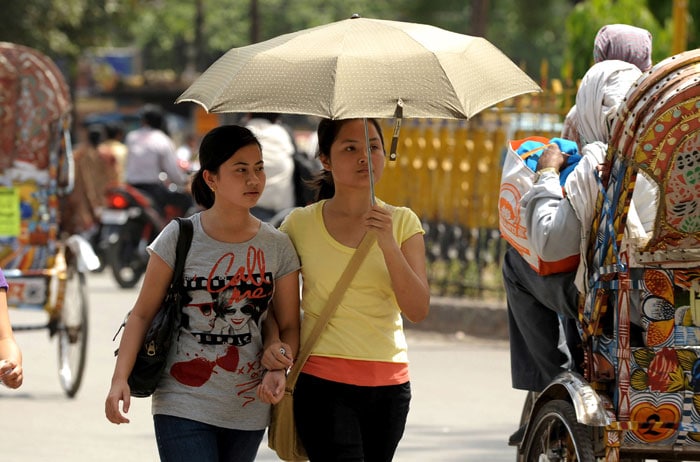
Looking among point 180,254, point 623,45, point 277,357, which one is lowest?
point 277,357

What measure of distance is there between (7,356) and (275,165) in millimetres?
5590

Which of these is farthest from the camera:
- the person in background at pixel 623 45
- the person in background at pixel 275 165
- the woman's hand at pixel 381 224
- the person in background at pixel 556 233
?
the person in background at pixel 275 165

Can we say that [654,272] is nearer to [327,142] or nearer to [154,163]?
[327,142]

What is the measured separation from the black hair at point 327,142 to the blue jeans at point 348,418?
26.1 inches

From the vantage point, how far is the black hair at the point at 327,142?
4359 mm

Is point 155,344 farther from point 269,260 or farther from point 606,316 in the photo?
point 606,316

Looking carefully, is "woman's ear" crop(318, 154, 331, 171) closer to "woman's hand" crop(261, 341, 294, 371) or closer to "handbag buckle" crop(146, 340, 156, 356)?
"woman's hand" crop(261, 341, 294, 371)

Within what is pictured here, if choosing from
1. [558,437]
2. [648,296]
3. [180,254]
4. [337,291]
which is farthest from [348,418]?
[648,296]

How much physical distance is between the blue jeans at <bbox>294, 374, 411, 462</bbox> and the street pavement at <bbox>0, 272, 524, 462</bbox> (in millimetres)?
2851

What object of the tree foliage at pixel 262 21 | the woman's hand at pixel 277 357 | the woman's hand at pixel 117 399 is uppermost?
the tree foliage at pixel 262 21

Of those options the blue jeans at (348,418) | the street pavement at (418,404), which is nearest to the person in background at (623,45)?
the blue jeans at (348,418)

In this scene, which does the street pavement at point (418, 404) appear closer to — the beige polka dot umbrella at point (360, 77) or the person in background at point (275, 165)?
the person in background at point (275, 165)

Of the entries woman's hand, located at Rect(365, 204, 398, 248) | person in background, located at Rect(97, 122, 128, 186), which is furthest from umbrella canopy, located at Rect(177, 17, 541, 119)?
person in background, located at Rect(97, 122, 128, 186)

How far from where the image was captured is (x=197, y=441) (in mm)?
4105
